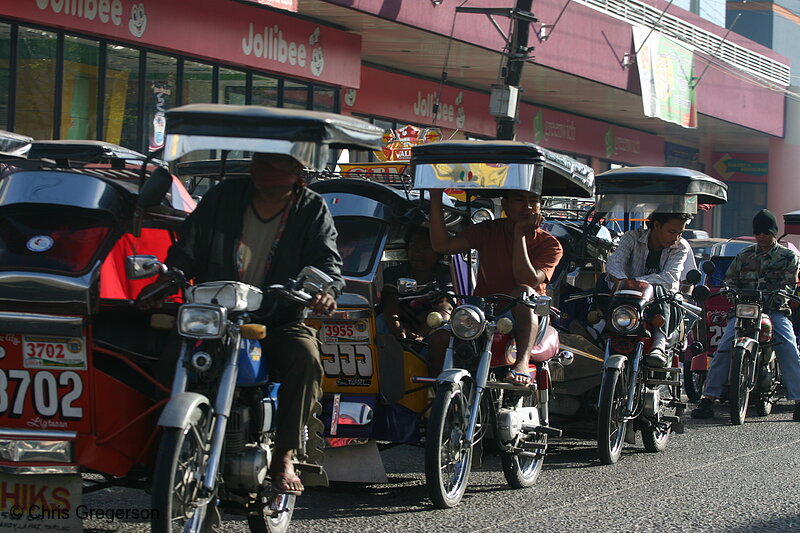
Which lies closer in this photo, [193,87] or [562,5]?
[193,87]

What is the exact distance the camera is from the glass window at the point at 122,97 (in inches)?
681

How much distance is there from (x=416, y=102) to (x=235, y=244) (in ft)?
64.9

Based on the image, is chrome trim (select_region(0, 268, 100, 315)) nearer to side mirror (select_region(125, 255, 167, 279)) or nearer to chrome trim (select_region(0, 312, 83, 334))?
chrome trim (select_region(0, 312, 83, 334))

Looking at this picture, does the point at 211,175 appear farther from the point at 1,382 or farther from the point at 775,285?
the point at 775,285

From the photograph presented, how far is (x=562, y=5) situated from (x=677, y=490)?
1885 cm

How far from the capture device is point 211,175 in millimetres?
9766

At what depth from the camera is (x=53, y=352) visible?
18.0 ft

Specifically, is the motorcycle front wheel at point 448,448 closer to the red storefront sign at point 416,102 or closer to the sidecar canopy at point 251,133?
the sidecar canopy at point 251,133

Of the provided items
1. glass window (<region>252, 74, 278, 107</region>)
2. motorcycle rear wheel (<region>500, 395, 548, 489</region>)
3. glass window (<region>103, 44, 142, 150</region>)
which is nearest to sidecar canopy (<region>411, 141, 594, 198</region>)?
motorcycle rear wheel (<region>500, 395, 548, 489</region>)

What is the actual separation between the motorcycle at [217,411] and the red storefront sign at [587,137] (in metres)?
24.1

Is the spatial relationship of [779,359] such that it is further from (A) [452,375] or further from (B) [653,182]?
(A) [452,375]

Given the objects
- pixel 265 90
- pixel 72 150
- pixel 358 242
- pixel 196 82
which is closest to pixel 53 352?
pixel 358 242

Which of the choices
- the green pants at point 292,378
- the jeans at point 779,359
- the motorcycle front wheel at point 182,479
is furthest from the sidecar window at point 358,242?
the jeans at point 779,359

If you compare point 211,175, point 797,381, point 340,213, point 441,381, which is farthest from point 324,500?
point 797,381
